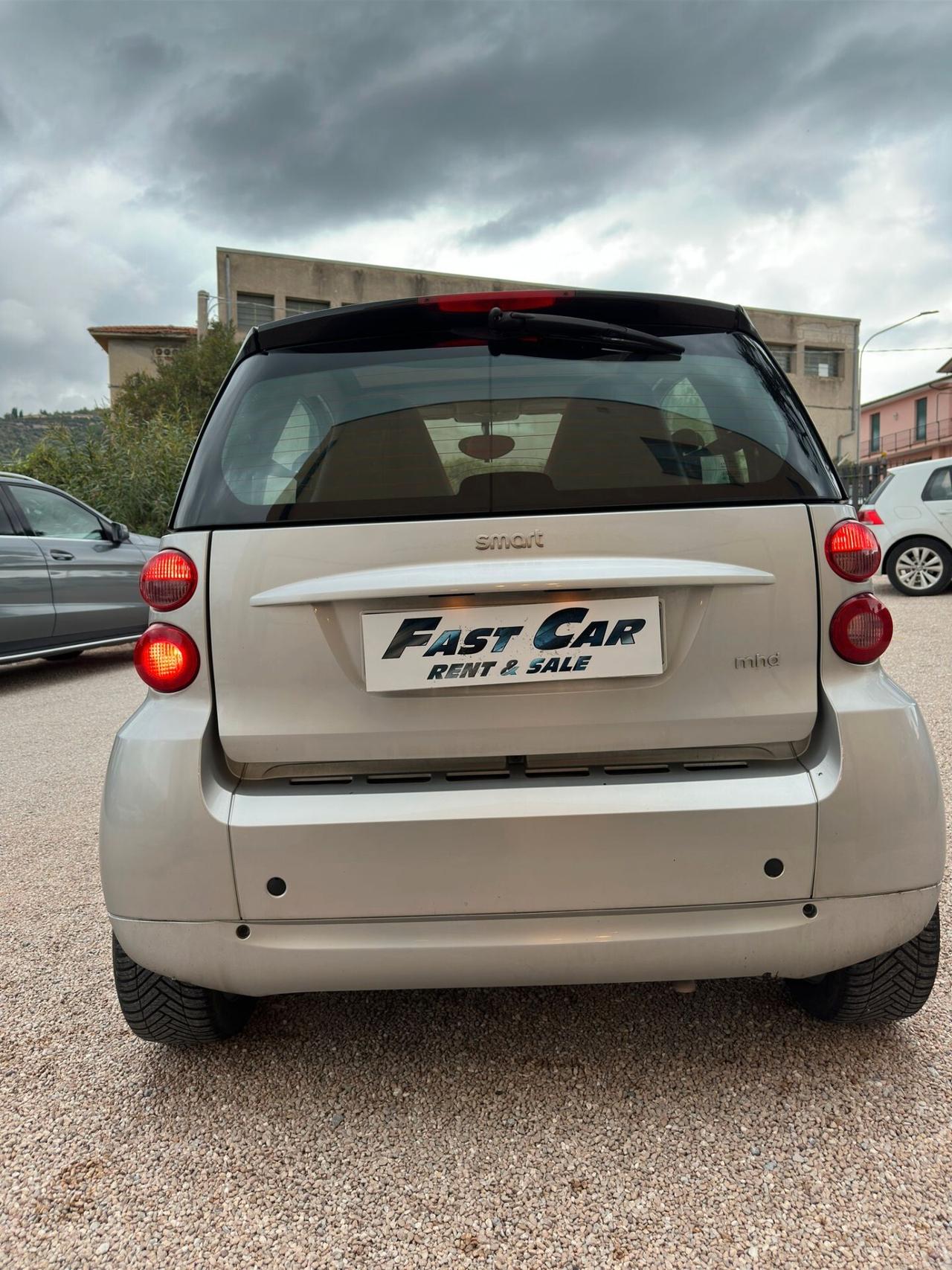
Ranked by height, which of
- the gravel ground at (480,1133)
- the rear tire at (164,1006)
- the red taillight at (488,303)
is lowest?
the gravel ground at (480,1133)

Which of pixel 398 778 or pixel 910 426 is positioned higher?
pixel 910 426

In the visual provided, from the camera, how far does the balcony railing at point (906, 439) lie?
49250mm

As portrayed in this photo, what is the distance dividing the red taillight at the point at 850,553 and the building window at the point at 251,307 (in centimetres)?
3294

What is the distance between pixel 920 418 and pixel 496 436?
57.1 m

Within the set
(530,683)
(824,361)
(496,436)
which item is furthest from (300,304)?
(530,683)

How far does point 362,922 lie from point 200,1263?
22.6 inches

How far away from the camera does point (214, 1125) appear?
A: 1817 mm

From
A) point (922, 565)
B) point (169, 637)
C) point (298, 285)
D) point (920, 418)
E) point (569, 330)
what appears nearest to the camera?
point (169, 637)

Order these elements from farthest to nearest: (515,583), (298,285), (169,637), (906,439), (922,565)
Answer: (906,439), (298,285), (922,565), (169,637), (515,583)

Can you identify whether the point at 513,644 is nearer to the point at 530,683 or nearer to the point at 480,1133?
the point at 530,683

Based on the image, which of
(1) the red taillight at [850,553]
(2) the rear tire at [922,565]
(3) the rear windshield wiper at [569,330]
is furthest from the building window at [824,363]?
(1) the red taillight at [850,553]

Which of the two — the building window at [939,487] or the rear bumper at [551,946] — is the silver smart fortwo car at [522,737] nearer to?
the rear bumper at [551,946]

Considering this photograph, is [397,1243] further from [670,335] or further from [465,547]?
[670,335]

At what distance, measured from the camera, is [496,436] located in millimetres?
1803
